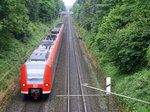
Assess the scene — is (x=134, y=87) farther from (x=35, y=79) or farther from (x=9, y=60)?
(x=9, y=60)

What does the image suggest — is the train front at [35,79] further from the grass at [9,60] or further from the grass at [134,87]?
the grass at [134,87]

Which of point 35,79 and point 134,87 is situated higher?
point 35,79

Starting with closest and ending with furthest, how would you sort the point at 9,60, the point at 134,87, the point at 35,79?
the point at 134,87
the point at 35,79
the point at 9,60

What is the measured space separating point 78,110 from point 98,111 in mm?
1294

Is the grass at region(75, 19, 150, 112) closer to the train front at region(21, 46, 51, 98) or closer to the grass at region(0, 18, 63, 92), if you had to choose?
the train front at region(21, 46, 51, 98)

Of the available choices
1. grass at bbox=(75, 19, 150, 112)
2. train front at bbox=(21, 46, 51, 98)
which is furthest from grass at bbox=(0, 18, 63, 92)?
grass at bbox=(75, 19, 150, 112)

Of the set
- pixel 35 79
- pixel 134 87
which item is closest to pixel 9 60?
pixel 35 79

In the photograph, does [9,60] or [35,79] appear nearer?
[35,79]

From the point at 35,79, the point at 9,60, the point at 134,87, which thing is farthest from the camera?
the point at 9,60

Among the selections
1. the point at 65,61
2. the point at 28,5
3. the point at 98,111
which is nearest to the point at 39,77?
the point at 98,111

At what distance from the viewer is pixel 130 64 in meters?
17.4

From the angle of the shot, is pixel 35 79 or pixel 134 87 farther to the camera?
pixel 35 79

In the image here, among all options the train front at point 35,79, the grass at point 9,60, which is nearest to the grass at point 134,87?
the train front at point 35,79

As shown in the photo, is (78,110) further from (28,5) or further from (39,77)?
(28,5)
